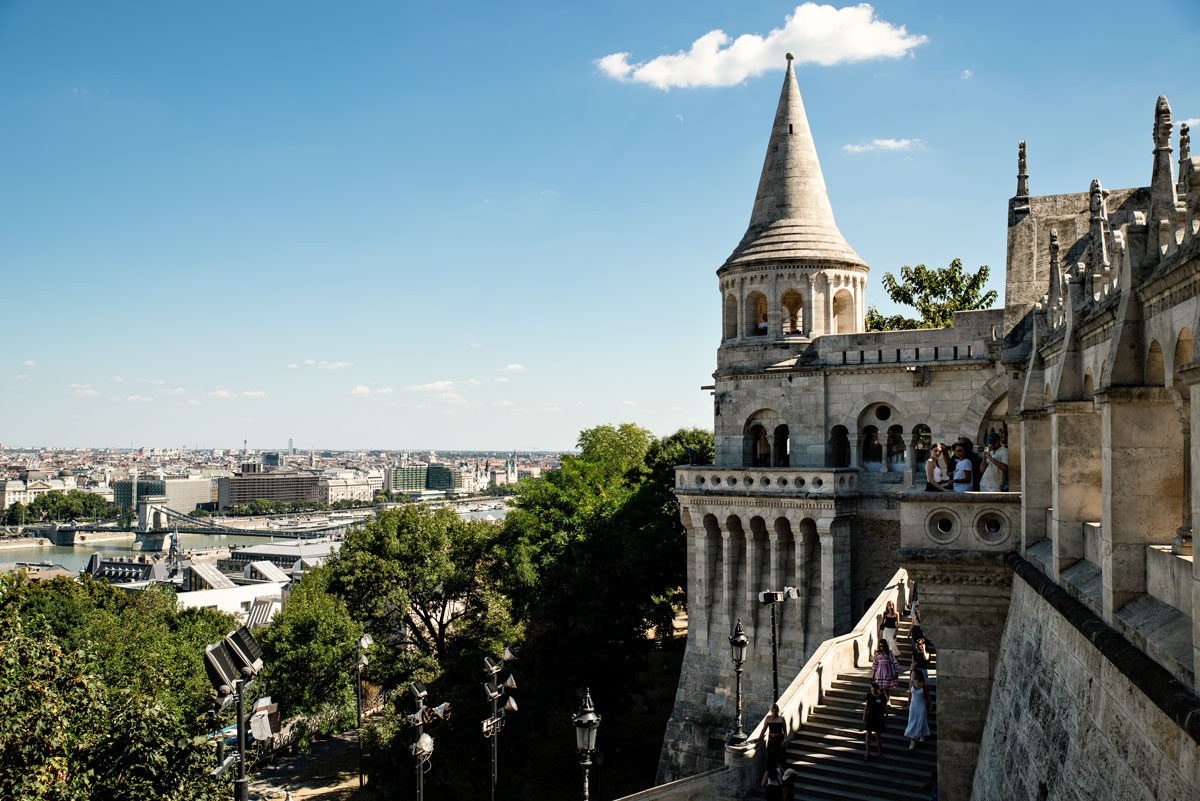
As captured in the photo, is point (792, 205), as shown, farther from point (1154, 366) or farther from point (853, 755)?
point (1154, 366)

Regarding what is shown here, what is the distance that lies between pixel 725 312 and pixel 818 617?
9.65 metres

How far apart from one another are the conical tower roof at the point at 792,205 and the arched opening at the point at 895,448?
524 centimetres

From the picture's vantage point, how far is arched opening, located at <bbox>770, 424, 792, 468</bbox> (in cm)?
2759

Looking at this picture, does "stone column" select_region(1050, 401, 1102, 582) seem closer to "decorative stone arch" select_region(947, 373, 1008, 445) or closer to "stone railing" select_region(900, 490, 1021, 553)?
"stone railing" select_region(900, 490, 1021, 553)

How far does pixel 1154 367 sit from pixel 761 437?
20644mm

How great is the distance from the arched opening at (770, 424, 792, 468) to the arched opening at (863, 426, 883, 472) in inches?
92.5

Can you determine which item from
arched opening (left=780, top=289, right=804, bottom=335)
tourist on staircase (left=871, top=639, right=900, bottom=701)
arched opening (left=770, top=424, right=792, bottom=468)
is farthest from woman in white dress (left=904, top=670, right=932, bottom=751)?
arched opening (left=780, top=289, right=804, bottom=335)

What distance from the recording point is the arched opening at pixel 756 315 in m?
27.7

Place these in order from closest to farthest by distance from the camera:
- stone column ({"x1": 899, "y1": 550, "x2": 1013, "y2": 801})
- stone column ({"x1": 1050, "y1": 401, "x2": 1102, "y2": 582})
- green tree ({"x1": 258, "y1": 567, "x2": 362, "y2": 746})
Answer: stone column ({"x1": 1050, "y1": 401, "x2": 1102, "y2": 582}), stone column ({"x1": 899, "y1": 550, "x2": 1013, "y2": 801}), green tree ({"x1": 258, "y1": 567, "x2": 362, "y2": 746})

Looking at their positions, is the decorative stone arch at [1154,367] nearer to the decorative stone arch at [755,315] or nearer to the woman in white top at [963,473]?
the woman in white top at [963,473]

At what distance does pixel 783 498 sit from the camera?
25.0m

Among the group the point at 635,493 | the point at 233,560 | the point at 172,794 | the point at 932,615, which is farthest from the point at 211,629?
A: the point at 233,560

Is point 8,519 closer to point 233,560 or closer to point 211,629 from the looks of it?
point 233,560

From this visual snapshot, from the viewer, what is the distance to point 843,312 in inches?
1093
